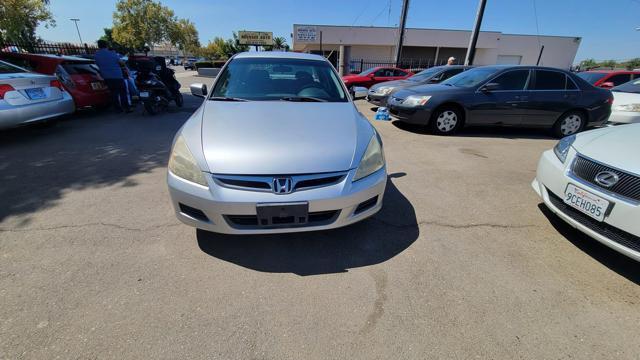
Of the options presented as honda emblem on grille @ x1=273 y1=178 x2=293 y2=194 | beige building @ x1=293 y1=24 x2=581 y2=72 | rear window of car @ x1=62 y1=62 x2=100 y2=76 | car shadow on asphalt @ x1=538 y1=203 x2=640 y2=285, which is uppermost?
beige building @ x1=293 y1=24 x2=581 y2=72

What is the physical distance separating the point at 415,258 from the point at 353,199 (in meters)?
0.79

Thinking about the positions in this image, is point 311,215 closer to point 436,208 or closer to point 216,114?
point 216,114

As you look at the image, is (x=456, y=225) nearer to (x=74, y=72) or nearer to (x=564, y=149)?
(x=564, y=149)

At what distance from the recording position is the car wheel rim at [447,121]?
608 centimetres

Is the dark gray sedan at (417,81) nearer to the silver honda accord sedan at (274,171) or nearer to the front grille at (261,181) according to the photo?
the silver honda accord sedan at (274,171)

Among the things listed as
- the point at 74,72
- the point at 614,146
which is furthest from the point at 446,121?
the point at 74,72

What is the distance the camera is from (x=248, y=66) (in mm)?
3432

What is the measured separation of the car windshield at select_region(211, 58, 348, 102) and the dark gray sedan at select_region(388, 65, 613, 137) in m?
3.29

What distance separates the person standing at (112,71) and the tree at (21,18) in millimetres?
11385

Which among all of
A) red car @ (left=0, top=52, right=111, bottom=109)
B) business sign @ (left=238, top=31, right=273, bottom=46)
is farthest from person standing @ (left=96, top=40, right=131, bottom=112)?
business sign @ (left=238, top=31, right=273, bottom=46)

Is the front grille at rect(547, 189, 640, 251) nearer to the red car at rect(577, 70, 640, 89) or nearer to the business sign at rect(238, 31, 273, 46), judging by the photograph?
the red car at rect(577, 70, 640, 89)

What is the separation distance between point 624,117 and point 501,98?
310 centimetres

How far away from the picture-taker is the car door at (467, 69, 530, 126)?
19.3ft

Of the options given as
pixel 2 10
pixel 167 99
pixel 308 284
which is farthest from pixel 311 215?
pixel 2 10
